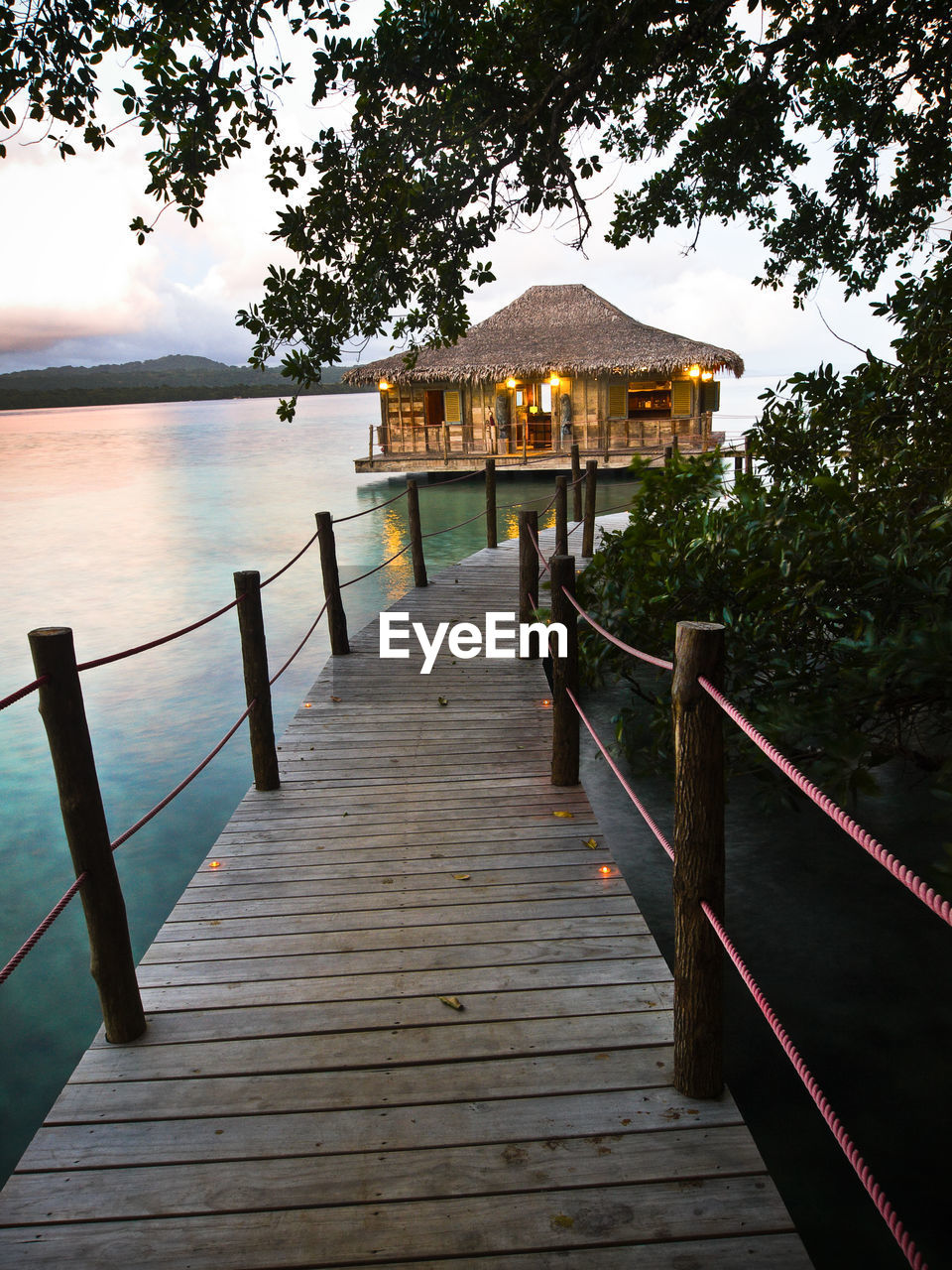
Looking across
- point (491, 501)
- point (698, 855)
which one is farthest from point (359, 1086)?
point (491, 501)

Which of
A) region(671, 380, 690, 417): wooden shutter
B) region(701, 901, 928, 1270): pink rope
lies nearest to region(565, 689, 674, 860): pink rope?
region(701, 901, 928, 1270): pink rope

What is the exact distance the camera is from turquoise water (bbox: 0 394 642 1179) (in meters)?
4.48

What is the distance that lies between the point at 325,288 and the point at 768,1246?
172 inches

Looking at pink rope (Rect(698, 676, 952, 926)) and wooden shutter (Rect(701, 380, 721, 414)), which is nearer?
pink rope (Rect(698, 676, 952, 926))

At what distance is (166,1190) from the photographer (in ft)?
5.88

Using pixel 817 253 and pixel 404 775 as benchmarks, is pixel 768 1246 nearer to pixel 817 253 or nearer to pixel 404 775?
pixel 404 775

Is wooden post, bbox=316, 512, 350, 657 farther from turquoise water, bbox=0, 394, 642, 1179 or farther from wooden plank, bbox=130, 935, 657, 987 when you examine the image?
wooden plank, bbox=130, 935, 657, 987

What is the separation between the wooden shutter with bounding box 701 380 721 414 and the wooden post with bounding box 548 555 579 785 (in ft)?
73.4

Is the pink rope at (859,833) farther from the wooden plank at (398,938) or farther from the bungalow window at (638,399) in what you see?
the bungalow window at (638,399)

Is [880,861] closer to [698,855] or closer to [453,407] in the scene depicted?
[698,855]

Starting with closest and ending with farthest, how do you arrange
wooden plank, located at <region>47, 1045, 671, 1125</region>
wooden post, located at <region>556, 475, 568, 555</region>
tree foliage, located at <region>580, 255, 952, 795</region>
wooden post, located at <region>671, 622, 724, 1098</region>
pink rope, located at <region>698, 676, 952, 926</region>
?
pink rope, located at <region>698, 676, 952, 926</region>
wooden post, located at <region>671, 622, 724, 1098</region>
wooden plank, located at <region>47, 1045, 671, 1125</region>
tree foliage, located at <region>580, 255, 952, 795</region>
wooden post, located at <region>556, 475, 568, 555</region>

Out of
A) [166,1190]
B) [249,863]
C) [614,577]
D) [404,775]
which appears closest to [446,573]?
[614,577]

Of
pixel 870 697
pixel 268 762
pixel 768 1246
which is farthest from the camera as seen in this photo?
pixel 268 762

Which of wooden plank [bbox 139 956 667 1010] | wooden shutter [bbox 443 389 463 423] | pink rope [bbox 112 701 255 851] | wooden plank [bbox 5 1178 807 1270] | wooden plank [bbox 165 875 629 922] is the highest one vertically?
wooden shutter [bbox 443 389 463 423]
